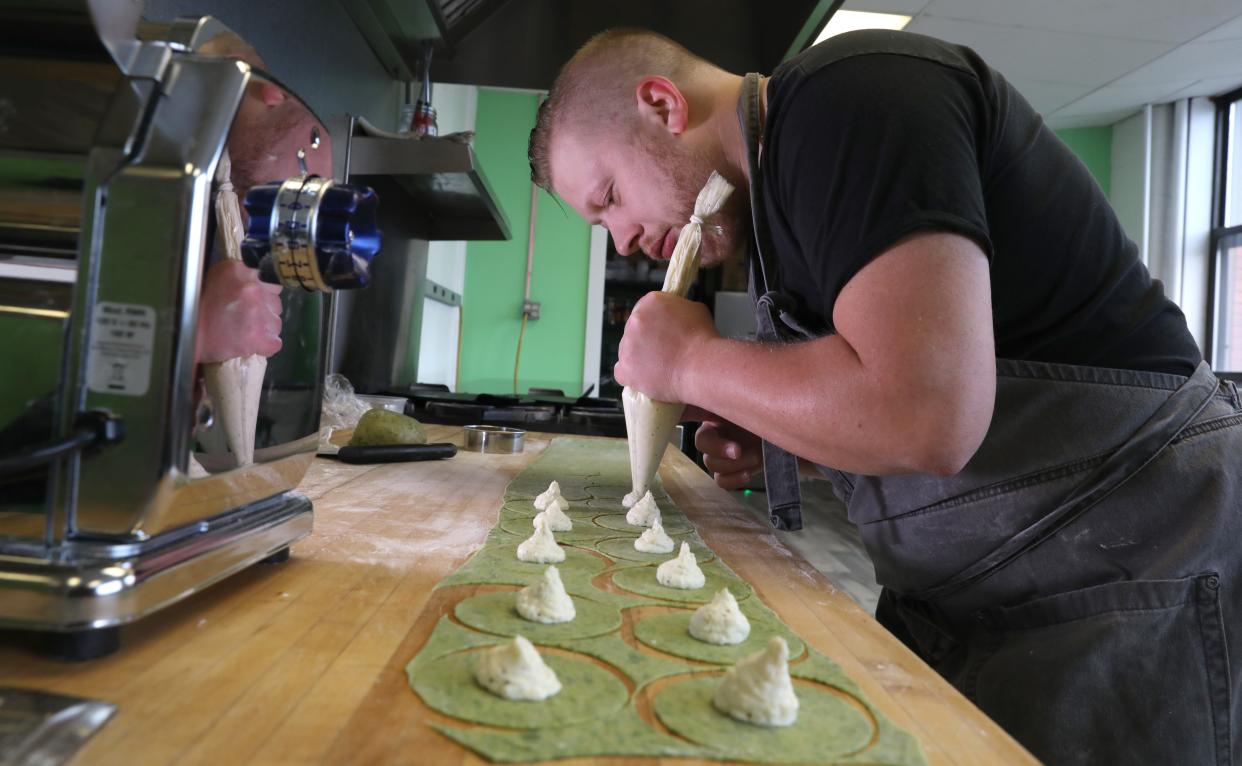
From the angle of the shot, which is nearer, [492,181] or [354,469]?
[354,469]

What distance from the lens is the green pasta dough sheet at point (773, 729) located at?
45 cm

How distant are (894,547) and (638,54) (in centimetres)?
86

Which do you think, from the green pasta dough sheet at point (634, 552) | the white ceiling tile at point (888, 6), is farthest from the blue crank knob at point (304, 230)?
the white ceiling tile at point (888, 6)

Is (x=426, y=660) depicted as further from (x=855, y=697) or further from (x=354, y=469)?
(x=354, y=469)

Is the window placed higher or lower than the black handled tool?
higher

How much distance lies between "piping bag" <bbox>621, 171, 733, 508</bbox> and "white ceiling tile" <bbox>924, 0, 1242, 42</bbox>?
3669 millimetres

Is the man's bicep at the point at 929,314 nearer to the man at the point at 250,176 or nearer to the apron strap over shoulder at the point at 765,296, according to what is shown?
the apron strap over shoulder at the point at 765,296

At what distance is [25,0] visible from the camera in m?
0.51

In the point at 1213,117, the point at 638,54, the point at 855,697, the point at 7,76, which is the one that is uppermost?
the point at 1213,117

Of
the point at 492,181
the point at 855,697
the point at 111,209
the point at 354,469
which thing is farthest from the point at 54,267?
the point at 492,181

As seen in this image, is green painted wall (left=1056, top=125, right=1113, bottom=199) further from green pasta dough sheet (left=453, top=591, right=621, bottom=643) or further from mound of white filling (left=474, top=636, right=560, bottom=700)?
mound of white filling (left=474, top=636, right=560, bottom=700)

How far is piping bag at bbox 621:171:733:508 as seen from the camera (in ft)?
3.52

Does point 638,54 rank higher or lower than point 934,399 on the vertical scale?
higher

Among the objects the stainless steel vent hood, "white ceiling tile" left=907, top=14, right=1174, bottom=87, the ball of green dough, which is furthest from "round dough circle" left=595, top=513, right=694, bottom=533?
"white ceiling tile" left=907, top=14, right=1174, bottom=87
